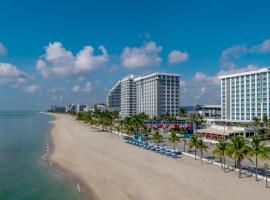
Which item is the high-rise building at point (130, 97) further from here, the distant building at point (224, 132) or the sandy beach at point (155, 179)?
the sandy beach at point (155, 179)

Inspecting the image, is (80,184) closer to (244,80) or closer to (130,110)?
(244,80)

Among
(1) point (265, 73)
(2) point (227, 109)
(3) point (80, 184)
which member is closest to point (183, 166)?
(3) point (80, 184)

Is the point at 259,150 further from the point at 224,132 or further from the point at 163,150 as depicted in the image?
the point at 224,132

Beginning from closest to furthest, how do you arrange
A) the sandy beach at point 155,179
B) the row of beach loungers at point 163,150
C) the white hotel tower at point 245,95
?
the sandy beach at point 155,179, the row of beach loungers at point 163,150, the white hotel tower at point 245,95

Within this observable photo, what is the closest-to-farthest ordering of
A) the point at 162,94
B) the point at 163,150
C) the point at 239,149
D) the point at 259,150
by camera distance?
the point at 259,150
the point at 239,149
the point at 163,150
the point at 162,94

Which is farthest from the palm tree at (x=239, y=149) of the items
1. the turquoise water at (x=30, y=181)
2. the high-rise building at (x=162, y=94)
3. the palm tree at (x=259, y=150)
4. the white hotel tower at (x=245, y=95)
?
the high-rise building at (x=162, y=94)

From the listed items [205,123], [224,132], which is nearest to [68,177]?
[224,132]
